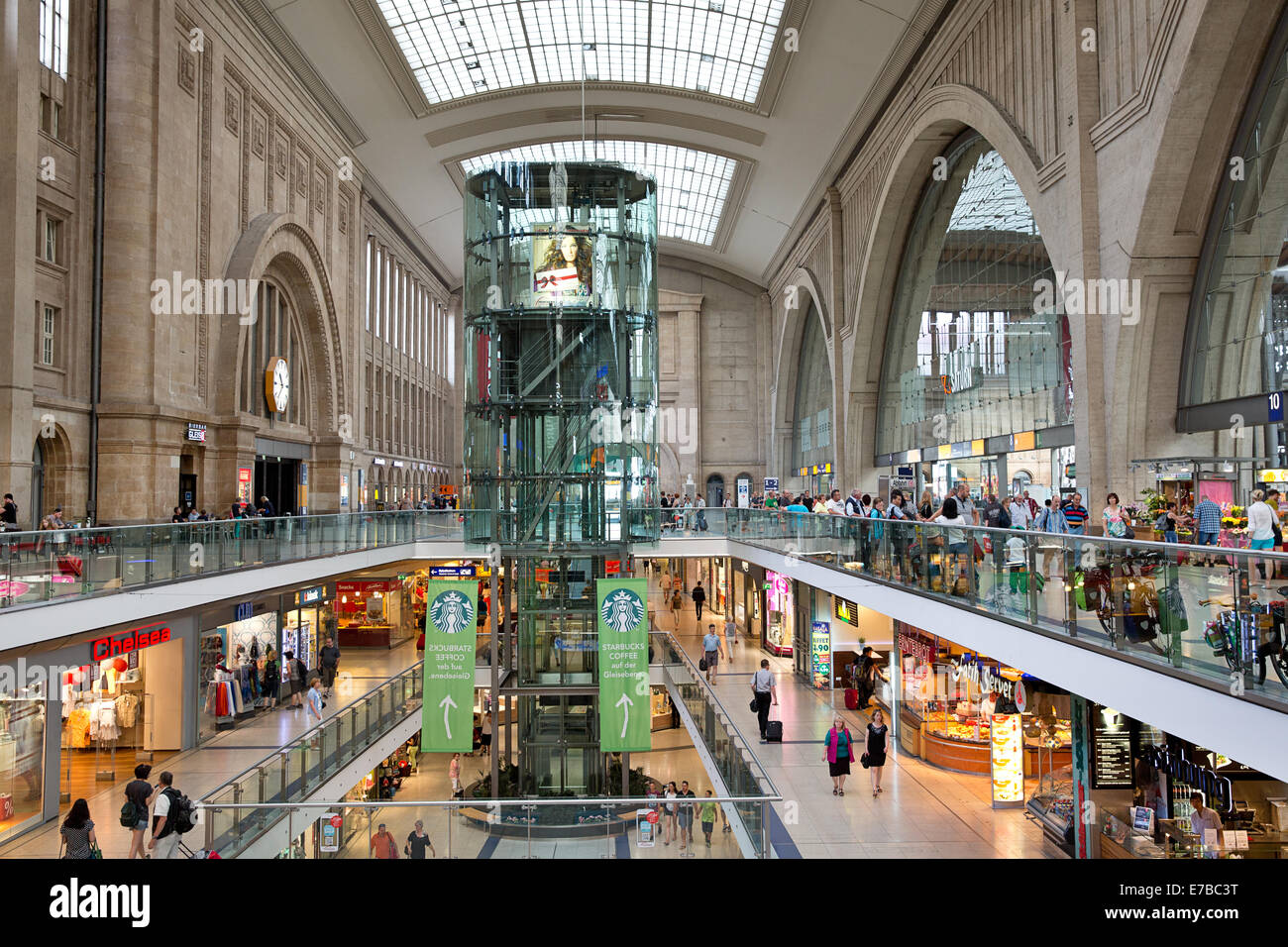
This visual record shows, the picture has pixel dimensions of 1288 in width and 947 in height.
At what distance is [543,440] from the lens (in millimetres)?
21672

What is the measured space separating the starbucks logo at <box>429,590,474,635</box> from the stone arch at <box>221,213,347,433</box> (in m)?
12.5

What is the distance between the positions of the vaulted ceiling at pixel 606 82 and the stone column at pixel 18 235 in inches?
384

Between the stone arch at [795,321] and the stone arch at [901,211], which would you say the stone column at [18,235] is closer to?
the stone arch at [901,211]

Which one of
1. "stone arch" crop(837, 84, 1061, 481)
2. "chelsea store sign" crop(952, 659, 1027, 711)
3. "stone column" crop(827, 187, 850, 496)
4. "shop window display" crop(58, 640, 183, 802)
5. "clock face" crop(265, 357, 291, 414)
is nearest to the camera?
"chelsea store sign" crop(952, 659, 1027, 711)

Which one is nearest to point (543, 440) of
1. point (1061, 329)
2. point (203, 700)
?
point (203, 700)

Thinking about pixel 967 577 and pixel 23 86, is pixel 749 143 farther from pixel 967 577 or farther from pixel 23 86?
pixel 967 577

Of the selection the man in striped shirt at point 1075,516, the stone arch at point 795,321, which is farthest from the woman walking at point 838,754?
the stone arch at point 795,321

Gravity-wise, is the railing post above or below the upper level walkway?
below

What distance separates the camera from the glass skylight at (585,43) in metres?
31.8

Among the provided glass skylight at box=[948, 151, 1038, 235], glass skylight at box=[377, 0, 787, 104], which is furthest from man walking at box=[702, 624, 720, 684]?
glass skylight at box=[377, 0, 787, 104]

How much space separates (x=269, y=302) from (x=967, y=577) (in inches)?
987

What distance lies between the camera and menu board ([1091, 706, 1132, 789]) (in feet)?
35.3

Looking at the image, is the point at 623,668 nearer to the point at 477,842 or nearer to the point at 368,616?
the point at 477,842

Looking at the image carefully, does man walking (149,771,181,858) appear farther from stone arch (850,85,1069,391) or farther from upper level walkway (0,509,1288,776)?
stone arch (850,85,1069,391)
